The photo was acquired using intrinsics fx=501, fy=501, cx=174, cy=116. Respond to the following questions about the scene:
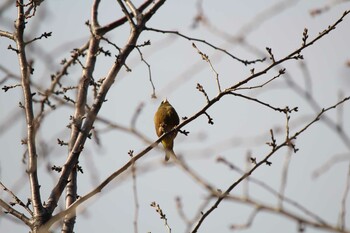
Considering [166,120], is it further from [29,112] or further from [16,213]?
[16,213]

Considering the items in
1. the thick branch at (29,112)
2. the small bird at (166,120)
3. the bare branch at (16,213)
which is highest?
the small bird at (166,120)

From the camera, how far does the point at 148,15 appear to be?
398cm

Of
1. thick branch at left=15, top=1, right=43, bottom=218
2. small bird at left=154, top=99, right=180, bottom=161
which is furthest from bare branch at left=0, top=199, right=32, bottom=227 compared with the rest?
small bird at left=154, top=99, right=180, bottom=161

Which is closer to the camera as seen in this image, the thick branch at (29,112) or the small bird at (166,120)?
the thick branch at (29,112)

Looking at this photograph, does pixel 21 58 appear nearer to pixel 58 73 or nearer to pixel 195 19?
pixel 58 73

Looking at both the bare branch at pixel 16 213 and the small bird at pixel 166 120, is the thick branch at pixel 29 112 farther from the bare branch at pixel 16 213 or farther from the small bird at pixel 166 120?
the small bird at pixel 166 120

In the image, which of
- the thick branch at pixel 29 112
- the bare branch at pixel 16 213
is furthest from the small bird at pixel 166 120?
the bare branch at pixel 16 213

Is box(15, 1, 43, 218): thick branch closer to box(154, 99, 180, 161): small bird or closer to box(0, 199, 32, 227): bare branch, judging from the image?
box(0, 199, 32, 227): bare branch

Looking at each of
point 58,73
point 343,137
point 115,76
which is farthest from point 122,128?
point 58,73

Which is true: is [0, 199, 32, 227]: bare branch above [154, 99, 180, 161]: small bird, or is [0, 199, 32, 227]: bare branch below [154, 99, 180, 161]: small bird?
below

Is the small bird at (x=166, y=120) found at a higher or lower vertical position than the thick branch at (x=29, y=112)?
higher

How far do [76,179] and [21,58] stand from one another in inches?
48.3

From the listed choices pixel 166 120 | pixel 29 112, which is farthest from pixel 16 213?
pixel 166 120

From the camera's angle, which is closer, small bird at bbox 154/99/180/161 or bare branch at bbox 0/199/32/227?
bare branch at bbox 0/199/32/227
